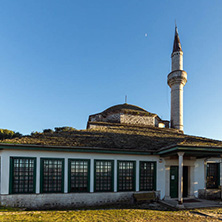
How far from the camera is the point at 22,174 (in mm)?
8969

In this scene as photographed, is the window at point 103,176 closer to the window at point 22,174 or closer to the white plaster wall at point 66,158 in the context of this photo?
the white plaster wall at point 66,158

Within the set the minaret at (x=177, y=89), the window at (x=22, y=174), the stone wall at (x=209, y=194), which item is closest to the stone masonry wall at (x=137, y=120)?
the minaret at (x=177, y=89)

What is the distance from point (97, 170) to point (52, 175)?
2.40 m

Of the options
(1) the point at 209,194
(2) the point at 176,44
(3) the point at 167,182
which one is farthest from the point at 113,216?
(2) the point at 176,44

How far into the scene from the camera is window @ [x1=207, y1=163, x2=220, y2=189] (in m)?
12.0

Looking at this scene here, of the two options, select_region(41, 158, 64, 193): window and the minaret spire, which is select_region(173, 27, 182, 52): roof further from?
select_region(41, 158, 64, 193): window

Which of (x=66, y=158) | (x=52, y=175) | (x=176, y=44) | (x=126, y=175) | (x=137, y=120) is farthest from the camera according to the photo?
(x=176, y=44)

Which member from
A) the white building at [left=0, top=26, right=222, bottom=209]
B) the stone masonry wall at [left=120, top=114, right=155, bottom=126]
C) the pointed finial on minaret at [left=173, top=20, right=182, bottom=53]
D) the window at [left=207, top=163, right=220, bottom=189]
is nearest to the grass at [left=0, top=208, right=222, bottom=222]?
the white building at [left=0, top=26, right=222, bottom=209]

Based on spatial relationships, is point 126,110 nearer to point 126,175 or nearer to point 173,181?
point 173,181

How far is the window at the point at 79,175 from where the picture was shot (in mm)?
9570

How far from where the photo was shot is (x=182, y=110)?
24.7 m

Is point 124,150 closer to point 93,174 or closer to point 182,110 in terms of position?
point 93,174

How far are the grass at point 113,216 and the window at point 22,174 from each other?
1.25m

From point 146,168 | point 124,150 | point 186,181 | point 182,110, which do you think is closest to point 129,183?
point 146,168
